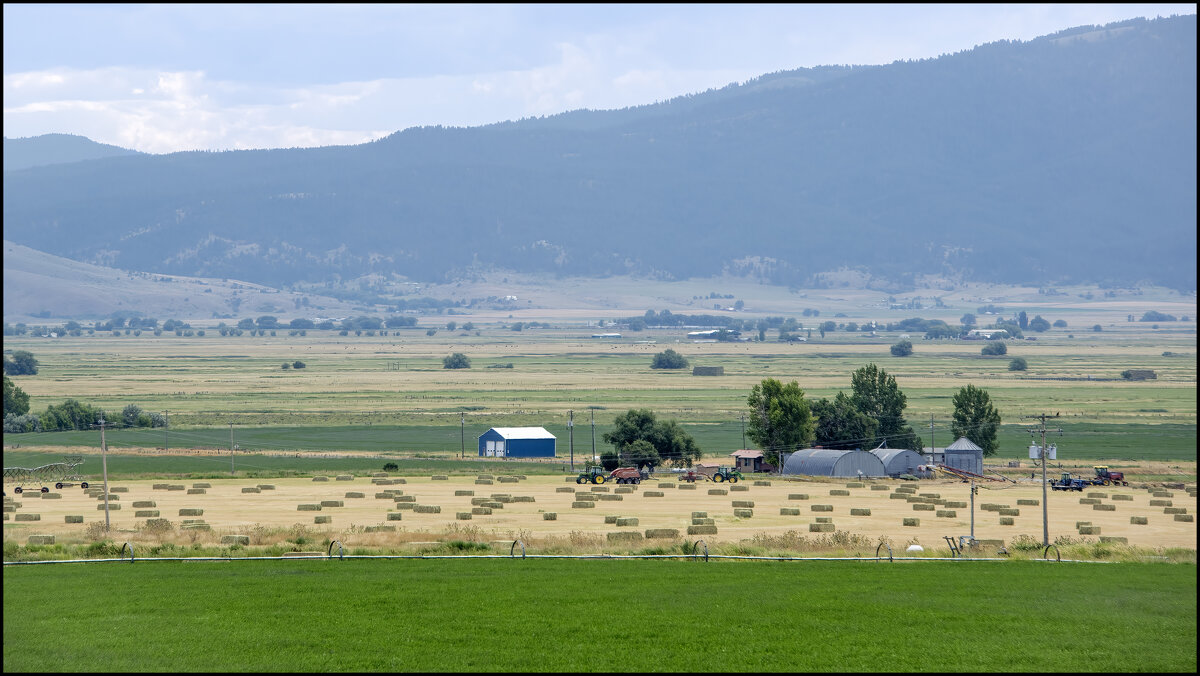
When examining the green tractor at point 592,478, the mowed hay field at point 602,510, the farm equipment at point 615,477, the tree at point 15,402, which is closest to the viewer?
the mowed hay field at point 602,510

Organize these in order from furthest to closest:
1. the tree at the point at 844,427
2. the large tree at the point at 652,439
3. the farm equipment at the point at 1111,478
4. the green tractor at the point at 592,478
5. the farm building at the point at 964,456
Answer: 1. the tree at the point at 844,427
2. the large tree at the point at 652,439
3. the farm building at the point at 964,456
4. the green tractor at the point at 592,478
5. the farm equipment at the point at 1111,478

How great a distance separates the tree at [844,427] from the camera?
305 ft

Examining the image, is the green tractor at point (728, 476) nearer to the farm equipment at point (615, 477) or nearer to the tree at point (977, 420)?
the farm equipment at point (615, 477)

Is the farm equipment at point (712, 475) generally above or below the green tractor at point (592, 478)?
below

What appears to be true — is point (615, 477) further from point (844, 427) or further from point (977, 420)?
point (977, 420)

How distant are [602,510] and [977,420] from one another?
1692 inches

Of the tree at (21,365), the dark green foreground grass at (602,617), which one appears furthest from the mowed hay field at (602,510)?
the tree at (21,365)

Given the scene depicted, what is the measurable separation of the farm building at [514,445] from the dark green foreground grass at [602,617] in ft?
191

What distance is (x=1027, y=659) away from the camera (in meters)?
21.5

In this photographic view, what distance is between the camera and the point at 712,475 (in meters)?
79.6

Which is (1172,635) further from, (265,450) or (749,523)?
(265,450)

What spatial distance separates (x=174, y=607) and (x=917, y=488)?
175ft

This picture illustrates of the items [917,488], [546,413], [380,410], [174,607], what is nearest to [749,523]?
[917,488]

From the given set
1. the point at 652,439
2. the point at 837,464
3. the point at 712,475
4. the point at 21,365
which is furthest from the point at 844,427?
the point at 21,365
